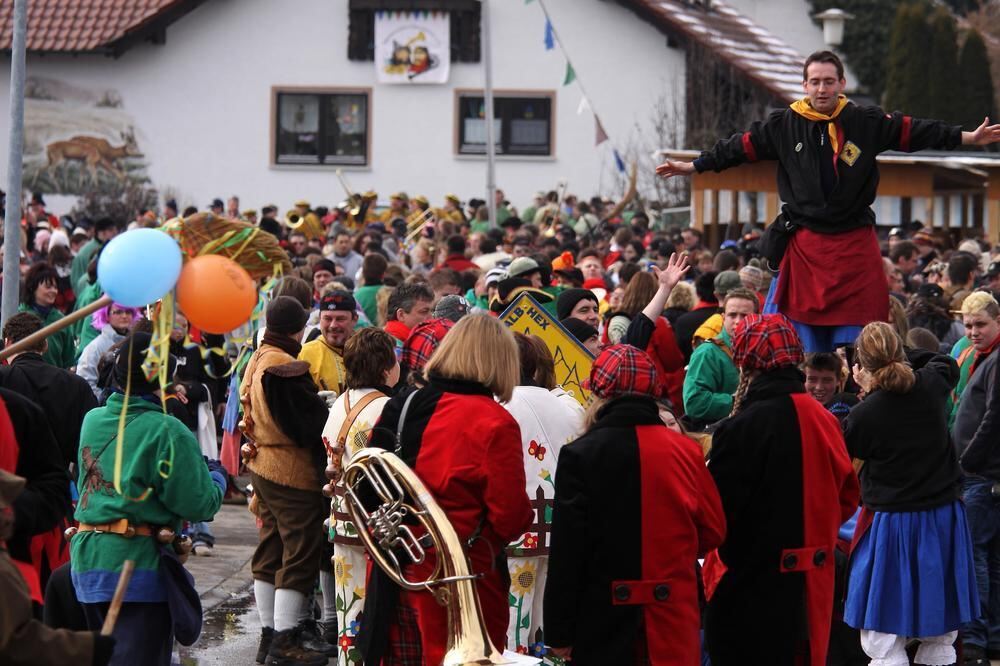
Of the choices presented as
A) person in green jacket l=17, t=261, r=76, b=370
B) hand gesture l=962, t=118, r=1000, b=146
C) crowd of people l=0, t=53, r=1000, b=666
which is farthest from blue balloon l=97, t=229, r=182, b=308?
person in green jacket l=17, t=261, r=76, b=370

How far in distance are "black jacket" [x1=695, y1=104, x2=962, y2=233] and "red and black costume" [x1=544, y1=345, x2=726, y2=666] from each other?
2.14m

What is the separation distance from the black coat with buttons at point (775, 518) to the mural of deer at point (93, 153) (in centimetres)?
3087

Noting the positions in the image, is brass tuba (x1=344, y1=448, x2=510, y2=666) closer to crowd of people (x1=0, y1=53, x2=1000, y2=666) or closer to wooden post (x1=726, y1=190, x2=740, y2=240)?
crowd of people (x1=0, y1=53, x2=1000, y2=666)

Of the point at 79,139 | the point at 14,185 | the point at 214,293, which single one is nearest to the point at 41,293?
the point at 14,185

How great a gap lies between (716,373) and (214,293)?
516 centimetres

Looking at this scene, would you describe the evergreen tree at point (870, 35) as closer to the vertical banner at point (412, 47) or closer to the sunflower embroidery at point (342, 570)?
the vertical banner at point (412, 47)

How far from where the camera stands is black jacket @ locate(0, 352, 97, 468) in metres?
7.70

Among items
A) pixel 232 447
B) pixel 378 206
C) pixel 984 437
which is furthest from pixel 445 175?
pixel 984 437

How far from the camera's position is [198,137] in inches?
1411

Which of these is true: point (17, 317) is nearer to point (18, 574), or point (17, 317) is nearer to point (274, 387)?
point (274, 387)

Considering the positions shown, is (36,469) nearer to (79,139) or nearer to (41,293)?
(41,293)

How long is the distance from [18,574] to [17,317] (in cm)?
425

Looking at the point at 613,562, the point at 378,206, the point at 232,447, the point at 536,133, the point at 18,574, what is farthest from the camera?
the point at 536,133

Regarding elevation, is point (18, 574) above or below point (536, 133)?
below
